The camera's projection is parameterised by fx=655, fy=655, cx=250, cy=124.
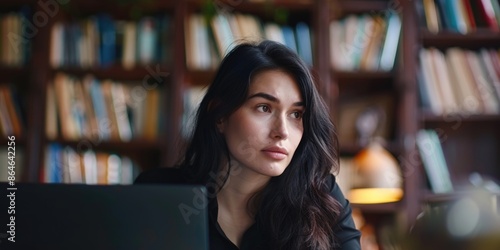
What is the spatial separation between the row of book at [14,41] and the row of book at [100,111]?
0.19 meters

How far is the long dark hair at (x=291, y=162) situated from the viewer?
1.54 metres

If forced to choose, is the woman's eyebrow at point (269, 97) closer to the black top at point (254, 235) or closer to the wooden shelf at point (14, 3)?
the black top at point (254, 235)

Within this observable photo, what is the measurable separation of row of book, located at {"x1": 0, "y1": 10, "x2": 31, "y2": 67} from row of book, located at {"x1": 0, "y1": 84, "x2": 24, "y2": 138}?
5.5 inches

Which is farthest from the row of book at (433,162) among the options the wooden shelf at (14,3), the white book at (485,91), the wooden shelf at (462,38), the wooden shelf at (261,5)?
the wooden shelf at (14,3)

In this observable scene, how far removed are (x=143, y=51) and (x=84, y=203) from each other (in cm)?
210

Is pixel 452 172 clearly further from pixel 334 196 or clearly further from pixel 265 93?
pixel 265 93

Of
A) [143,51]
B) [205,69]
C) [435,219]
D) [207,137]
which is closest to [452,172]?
[205,69]

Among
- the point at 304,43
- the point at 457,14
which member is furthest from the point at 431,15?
the point at 304,43

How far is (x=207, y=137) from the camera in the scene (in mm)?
1728

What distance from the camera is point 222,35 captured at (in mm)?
2951

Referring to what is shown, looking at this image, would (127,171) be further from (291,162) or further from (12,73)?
(291,162)

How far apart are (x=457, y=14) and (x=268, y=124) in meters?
1.79

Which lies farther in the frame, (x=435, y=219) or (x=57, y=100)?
(x=57, y=100)

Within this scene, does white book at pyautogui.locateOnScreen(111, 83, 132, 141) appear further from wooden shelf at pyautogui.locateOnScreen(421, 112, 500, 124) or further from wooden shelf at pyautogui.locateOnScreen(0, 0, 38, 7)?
wooden shelf at pyautogui.locateOnScreen(421, 112, 500, 124)
